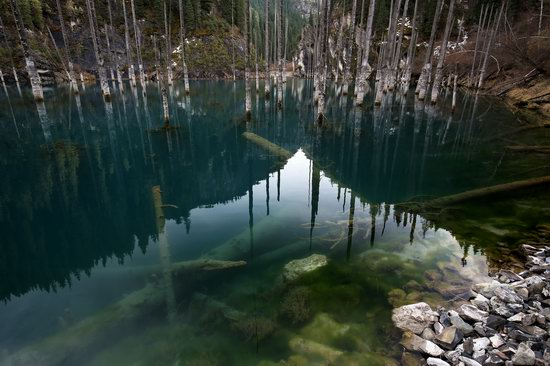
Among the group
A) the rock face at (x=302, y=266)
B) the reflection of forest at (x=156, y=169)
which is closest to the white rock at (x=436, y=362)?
the rock face at (x=302, y=266)

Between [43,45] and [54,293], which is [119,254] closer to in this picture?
[54,293]

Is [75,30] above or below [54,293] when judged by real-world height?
above

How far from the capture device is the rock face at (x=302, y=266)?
8.68 m

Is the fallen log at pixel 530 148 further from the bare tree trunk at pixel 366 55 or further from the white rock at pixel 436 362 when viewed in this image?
the white rock at pixel 436 362

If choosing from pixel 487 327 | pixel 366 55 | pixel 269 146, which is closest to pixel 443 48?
pixel 366 55

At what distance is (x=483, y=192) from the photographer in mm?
13164

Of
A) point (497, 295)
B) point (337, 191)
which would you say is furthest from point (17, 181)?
point (497, 295)

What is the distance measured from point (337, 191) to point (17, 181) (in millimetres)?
15191

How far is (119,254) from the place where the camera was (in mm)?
9695

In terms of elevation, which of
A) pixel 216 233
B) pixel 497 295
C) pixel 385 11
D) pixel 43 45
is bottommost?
pixel 216 233

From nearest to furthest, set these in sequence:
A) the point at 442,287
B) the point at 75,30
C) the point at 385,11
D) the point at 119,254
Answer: the point at 442,287 → the point at 119,254 → the point at 75,30 → the point at 385,11

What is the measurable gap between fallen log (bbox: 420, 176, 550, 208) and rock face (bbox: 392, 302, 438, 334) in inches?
257

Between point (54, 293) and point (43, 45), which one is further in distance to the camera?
point (43, 45)

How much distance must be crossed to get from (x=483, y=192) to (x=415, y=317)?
29.5 ft
